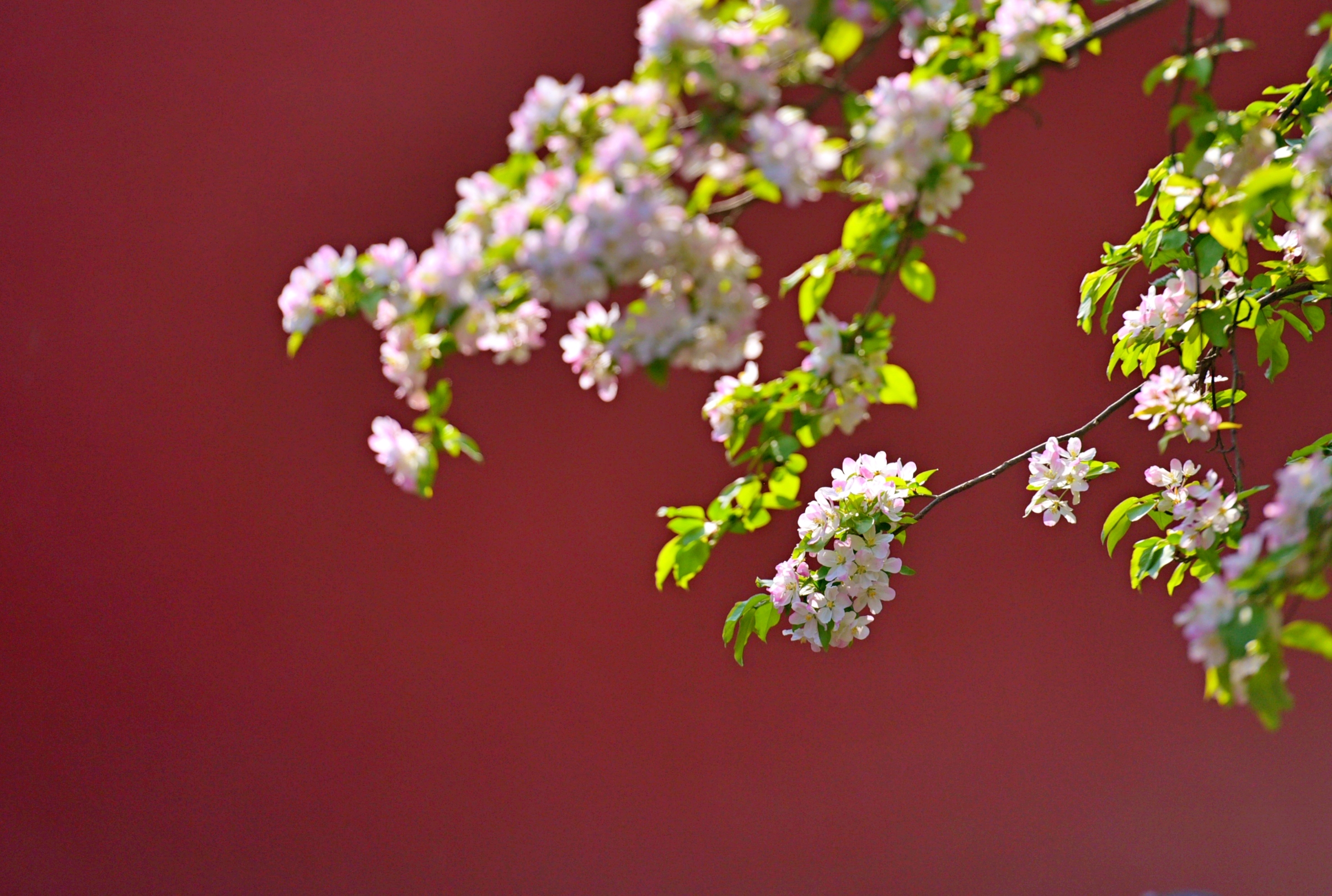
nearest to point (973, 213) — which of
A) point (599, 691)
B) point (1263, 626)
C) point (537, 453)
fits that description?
point (537, 453)

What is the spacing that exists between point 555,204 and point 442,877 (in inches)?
81.7

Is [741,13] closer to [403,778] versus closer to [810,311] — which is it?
[810,311]

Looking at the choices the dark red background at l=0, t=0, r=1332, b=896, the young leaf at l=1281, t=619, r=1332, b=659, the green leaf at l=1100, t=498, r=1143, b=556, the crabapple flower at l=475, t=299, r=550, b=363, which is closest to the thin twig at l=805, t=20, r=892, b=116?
the crabapple flower at l=475, t=299, r=550, b=363

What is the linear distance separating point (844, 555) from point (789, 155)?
0.68 meters

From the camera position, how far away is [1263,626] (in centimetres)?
86

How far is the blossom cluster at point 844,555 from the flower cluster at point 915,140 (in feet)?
1.62

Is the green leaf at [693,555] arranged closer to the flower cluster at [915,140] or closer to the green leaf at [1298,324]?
the flower cluster at [915,140]

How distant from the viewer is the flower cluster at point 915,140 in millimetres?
859

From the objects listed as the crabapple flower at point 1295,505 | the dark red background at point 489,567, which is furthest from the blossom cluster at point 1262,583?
the dark red background at point 489,567

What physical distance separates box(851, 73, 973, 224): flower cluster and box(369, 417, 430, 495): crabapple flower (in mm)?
420

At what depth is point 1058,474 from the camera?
57.2 inches

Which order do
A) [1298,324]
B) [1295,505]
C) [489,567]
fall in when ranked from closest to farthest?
1. [1295,505]
2. [1298,324]
3. [489,567]

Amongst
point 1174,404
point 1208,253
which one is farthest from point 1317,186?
point 1174,404

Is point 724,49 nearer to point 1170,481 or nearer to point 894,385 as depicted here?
point 894,385
